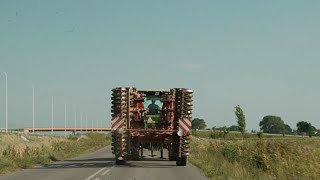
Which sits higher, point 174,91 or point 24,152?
point 174,91

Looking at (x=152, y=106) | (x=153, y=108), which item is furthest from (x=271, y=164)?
(x=152, y=106)

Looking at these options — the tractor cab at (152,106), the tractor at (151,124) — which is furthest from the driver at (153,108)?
the tractor at (151,124)

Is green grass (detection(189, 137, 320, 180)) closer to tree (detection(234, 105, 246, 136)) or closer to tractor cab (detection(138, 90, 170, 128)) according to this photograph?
tractor cab (detection(138, 90, 170, 128))

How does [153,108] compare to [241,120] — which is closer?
[153,108]

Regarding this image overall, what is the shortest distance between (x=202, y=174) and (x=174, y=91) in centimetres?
731

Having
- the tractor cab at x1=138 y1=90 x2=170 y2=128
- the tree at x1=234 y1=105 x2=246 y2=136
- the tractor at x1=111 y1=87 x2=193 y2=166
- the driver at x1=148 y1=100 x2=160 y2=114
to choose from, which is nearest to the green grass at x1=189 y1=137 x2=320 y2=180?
the tractor at x1=111 y1=87 x2=193 y2=166

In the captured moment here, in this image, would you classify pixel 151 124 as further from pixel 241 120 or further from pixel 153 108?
pixel 241 120

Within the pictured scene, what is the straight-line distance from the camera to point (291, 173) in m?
18.6

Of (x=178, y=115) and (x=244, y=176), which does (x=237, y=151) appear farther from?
(x=244, y=176)

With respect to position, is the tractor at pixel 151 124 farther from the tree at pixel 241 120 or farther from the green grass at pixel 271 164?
the tree at pixel 241 120

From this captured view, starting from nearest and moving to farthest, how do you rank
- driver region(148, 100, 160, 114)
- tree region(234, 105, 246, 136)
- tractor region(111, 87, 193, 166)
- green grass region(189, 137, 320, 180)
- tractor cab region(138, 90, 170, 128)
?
green grass region(189, 137, 320, 180), tractor region(111, 87, 193, 166), tractor cab region(138, 90, 170, 128), driver region(148, 100, 160, 114), tree region(234, 105, 246, 136)

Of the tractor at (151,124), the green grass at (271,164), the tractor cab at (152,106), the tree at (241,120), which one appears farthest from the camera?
the tree at (241,120)

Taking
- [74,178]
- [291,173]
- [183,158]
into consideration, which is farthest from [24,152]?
[291,173]

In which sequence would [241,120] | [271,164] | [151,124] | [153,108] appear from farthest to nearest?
[241,120] → [153,108] → [151,124] → [271,164]
